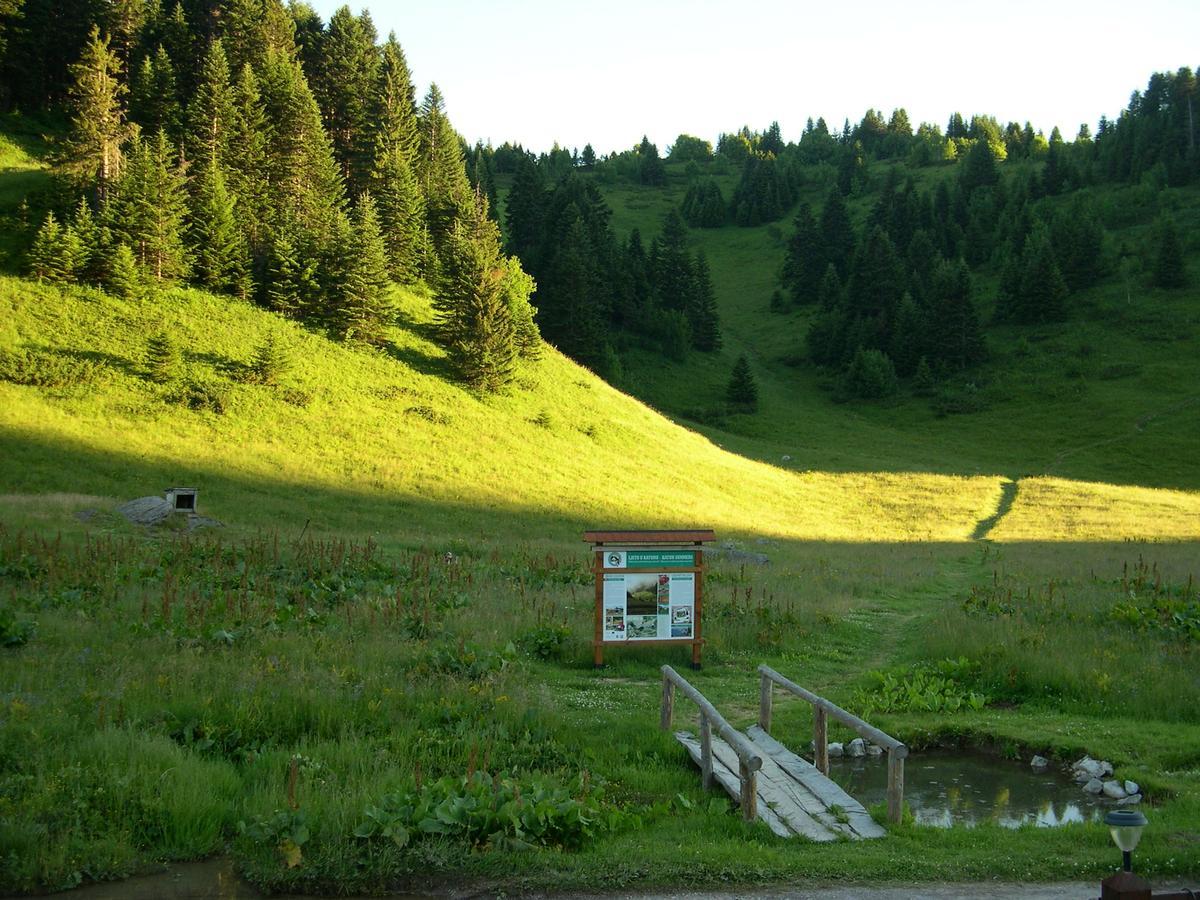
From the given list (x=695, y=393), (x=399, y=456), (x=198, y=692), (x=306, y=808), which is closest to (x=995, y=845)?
(x=306, y=808)

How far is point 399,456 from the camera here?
142 ft

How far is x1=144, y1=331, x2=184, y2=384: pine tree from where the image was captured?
43812 mm

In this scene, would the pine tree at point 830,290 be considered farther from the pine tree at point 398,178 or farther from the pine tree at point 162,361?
the pine tree at point 162,361

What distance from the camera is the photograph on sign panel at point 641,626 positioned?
1404 centimetres

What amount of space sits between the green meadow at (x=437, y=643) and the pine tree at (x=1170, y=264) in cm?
7332

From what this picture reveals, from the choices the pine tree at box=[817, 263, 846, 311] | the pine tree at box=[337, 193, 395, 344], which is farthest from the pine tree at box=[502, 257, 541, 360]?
the pine tree at box=[817, 263, 846, 311]

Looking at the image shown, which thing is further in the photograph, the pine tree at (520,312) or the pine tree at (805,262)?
the pine tree at (805,262)

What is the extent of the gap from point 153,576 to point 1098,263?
123 meters

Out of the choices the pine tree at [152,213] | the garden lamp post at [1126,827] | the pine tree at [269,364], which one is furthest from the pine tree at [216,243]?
the garden lamp post at [1126,827]

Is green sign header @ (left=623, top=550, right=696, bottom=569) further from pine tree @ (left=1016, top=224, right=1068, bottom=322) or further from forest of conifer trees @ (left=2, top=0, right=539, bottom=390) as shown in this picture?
pine tree @ (left=1016, top=224, right=1068, bottom=322)

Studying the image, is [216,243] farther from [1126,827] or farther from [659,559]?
[1126,827]

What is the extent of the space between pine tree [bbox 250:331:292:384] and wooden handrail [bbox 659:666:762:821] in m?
40.8

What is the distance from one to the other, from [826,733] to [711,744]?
1.43 meters

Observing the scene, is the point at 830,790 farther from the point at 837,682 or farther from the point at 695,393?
the point at 695,393
